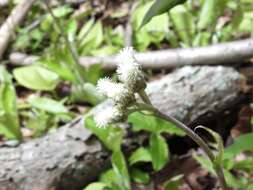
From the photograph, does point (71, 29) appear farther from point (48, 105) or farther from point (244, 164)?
point (244, 164)

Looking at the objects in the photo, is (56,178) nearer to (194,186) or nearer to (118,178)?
(118,178)

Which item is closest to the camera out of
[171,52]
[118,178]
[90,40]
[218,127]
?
[118,178]

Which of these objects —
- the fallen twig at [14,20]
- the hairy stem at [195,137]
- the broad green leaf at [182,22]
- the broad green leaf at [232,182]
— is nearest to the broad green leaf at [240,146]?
the broad green leaf at [232,182]

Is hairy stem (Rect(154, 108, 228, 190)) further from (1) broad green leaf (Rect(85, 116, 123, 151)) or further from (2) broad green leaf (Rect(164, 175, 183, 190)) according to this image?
(1) broad green leaf (Rect(85, 116, 123, 151))

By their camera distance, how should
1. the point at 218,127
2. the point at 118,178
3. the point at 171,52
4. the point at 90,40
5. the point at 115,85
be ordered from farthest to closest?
1. the point at 90,40
2. the point at 171,52
3. the point at 218,127
4. the point at 118,178
5. the point at 115,85

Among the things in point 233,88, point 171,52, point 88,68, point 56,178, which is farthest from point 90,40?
point 56,178

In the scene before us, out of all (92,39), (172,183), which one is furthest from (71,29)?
(172,183)

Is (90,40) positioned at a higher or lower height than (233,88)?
higher
